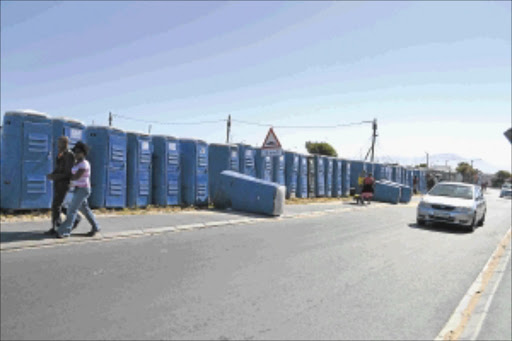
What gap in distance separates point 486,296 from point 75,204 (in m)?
6.97

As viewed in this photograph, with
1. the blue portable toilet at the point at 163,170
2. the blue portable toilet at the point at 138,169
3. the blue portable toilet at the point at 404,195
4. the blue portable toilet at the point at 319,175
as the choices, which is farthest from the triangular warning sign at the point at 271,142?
the blue portable toilet at the point at 404,195

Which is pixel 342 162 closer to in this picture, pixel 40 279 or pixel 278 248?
pixel 278 248

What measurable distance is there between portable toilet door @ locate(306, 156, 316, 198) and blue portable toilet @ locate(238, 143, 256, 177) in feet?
20.5

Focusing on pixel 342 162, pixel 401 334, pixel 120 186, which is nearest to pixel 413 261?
pixel 401 334

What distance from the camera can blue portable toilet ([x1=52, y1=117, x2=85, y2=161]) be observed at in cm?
1038

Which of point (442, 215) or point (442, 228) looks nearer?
point (442, 215)

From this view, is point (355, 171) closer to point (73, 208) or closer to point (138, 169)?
point (138, 169)

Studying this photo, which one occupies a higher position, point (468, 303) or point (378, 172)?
point (378, 172)

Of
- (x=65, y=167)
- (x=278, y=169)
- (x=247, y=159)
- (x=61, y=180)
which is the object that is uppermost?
(x=247, y=159)

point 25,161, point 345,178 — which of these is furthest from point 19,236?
point 345,178

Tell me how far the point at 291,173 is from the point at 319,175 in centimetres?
339

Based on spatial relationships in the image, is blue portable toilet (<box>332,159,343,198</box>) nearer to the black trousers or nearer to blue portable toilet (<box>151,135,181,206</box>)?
blue portable toilet (<box>151,135,181,206</box>)

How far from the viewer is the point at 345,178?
28.2 meters

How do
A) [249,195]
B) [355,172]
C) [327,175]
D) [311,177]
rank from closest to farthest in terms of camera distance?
[249,195] < [311,177] < [327,175] < [355,172]
